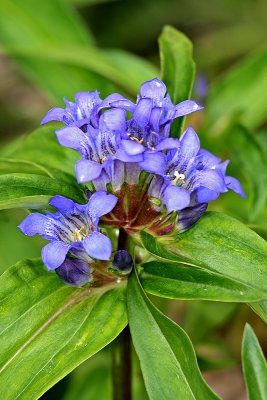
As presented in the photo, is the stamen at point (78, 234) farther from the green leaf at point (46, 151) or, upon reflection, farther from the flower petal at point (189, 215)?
the green leaf at point (46, 151)

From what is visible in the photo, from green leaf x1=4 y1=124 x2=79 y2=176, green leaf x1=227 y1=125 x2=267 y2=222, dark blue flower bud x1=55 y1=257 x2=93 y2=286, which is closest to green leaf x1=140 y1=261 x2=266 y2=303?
dark blue flower bud x1=55 y1=257 x2=93 y2=286

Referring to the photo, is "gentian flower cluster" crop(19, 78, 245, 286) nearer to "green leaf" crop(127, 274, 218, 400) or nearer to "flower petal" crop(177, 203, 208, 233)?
"flower petal" crop(177, 203, 208, 233)

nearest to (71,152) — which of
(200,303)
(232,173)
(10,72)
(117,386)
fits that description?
(117,386)

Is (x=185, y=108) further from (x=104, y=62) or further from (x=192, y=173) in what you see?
(x=104, y=62)

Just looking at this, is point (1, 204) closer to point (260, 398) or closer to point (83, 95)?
point (83, 95)

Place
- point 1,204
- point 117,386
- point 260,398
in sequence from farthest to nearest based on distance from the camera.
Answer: point 117,386 < point 260,398 < point 1,204

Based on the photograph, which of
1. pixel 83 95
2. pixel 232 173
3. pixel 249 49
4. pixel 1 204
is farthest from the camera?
pixel 249 49
